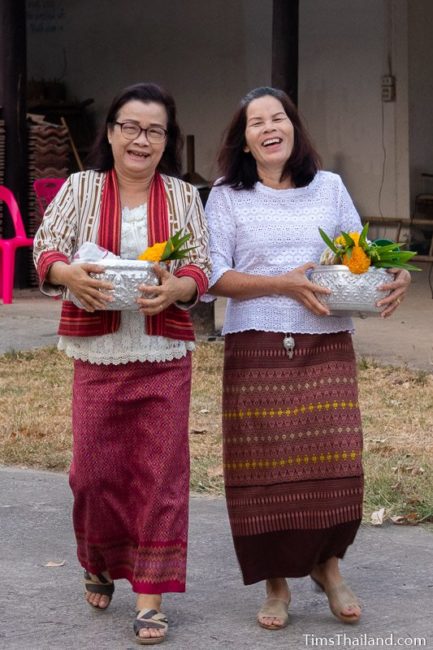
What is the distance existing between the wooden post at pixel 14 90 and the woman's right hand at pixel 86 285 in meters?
8.88

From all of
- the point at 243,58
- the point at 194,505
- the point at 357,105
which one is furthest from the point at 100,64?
the point at 194,505

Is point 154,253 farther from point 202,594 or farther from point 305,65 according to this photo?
point 305,65

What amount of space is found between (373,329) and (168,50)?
21.6ft

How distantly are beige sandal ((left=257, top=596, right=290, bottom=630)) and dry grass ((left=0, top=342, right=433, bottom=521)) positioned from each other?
1.31 m

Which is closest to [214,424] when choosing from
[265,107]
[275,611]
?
[275,611]

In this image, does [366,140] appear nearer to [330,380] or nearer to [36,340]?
[36,340]

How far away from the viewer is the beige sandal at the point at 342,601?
409 cm

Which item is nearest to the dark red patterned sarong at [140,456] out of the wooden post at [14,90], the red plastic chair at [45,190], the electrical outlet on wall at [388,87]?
the red plastic chair at [45,190]

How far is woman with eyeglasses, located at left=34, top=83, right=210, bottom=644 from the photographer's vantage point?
402 centimetres

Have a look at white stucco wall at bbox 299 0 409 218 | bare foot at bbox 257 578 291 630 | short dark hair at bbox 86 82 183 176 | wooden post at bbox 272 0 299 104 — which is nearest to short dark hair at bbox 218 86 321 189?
short dark hair at bbox 86 82 183 176

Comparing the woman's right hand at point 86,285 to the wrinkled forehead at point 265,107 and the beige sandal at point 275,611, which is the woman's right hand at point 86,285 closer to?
the wrinkled forehead at point 265,107

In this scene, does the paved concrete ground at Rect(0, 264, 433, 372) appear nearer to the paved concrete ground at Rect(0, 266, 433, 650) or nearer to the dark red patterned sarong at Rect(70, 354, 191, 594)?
the paved concrete ground at Rect(0, 266, 433, 650)

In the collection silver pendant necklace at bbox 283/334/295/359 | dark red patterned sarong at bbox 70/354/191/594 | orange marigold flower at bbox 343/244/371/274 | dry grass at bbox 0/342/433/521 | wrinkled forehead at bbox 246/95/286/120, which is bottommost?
dry grass at bbox 0/342/433/521

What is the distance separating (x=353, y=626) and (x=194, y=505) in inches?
64.9
